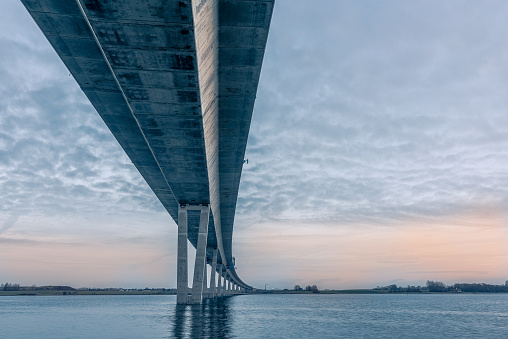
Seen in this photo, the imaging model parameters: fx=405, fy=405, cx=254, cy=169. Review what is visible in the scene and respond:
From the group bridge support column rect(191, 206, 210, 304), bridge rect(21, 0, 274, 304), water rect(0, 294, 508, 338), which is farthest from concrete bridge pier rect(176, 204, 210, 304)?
bridge rect(21, 0, 274, 304)

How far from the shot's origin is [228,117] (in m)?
23.8

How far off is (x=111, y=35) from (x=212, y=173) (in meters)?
18.4

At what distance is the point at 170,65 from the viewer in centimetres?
1566

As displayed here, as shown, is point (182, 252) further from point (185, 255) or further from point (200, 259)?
point (200, 259)

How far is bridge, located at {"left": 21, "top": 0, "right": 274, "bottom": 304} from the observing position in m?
13.4

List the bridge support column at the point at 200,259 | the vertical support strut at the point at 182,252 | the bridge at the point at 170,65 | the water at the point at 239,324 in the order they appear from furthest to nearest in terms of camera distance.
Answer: the bridge support column at the point at 200,259 → the vertical support strut at the point at 182,252 → the water at the point at 239,324 → the bridge at the point at 170,65

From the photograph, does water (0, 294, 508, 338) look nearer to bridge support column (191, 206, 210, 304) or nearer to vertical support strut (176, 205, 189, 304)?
bridge support column (191, 206, 210, 304)

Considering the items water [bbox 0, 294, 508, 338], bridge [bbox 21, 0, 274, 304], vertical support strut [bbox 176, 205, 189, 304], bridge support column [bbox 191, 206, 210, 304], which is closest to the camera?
bridge [bbox 21, 0, 274, 304]

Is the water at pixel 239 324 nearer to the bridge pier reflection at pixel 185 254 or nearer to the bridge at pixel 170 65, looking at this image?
the bridge pier reflection at pixel 185 254

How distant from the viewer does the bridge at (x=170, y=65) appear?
13383mm

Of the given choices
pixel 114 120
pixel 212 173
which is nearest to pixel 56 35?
pixel 114 120

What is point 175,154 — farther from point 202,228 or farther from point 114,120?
point 202,228

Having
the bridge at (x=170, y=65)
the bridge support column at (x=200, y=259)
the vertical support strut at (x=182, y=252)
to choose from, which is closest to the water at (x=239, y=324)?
the bridge support column at (x=200, y=259)

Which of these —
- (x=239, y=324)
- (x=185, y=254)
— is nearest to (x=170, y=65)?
(x=239, y=324)
